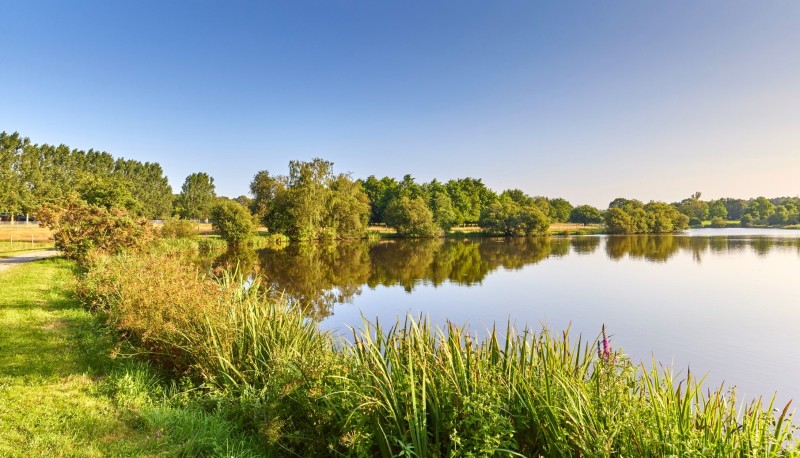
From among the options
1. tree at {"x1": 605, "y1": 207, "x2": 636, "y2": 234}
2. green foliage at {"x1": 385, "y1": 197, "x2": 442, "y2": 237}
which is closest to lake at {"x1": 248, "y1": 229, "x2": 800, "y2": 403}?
green foliage at {"x1": 385, "y1": 197, "x2": 442, "y2": 237}

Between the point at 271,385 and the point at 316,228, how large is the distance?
53.1 metres

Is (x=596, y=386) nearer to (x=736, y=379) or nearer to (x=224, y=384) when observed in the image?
(x=224, y=384)

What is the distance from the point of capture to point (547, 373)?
3.63m

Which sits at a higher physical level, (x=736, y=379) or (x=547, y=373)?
(x=547, y=373)

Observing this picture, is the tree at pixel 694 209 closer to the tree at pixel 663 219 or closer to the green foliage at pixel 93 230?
the tree at pixel 663 219

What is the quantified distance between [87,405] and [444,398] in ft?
14.3

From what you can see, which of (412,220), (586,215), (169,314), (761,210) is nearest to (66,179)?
(412,220)

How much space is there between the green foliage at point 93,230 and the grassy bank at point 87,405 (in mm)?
7305

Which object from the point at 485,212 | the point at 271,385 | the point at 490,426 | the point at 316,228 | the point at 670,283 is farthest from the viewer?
the point at 485,212

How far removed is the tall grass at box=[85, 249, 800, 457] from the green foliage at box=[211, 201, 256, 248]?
41129mm

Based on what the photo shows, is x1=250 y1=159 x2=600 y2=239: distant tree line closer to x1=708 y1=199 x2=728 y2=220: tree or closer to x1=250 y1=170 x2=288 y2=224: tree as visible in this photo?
x1=250 y1=170 x2=288 y2=224: tree

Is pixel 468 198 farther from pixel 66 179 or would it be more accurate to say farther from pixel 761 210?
pixel 761 210

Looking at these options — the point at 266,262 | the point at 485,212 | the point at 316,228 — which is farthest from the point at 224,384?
the point at 485,212

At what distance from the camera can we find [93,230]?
48.9 feet
